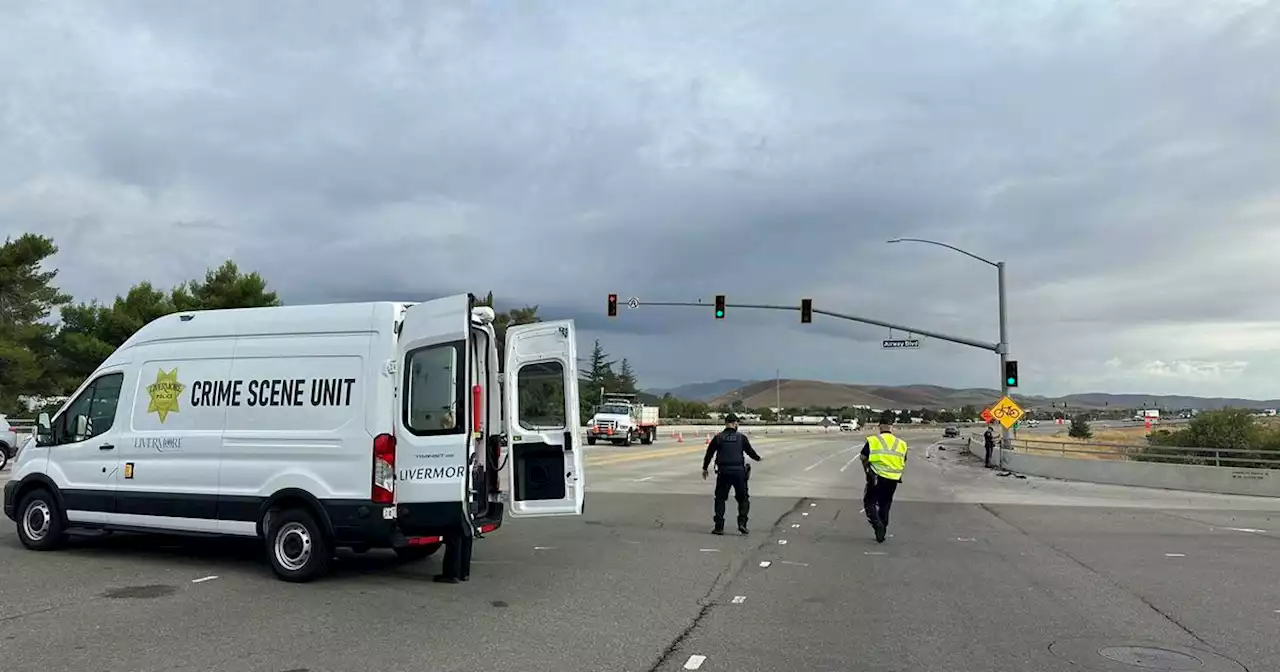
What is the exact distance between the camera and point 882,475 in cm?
1270

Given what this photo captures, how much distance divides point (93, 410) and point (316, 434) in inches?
134

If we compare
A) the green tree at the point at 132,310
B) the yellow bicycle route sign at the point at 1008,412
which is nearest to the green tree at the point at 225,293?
the green tree at the point at 132,310

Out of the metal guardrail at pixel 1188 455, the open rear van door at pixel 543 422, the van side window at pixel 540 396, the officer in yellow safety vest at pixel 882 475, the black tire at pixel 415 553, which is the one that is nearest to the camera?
the open rear van door at pixel 543 422

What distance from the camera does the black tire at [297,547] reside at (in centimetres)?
880

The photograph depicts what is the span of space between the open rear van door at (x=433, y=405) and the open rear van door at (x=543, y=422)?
3.68ft

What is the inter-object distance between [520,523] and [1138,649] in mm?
9067

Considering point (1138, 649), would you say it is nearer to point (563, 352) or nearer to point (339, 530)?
point (563, 352)

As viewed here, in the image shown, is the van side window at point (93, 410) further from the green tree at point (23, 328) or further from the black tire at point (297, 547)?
the green tree at point (23, 328)

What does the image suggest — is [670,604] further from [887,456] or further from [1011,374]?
[1011,374]

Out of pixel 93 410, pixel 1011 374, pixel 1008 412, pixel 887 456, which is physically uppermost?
pixel 1011 374

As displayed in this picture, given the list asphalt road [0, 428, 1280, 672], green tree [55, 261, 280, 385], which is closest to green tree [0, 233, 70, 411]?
green tree [55, 261, 280, 385]

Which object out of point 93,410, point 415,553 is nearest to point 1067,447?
point 415,553

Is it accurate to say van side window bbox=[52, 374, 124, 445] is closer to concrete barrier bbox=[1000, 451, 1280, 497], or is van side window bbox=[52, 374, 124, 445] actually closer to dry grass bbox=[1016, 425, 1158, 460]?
concrete barrier bbox=[1000, 451, 1280, 497]

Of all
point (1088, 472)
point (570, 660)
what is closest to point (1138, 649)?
point (570, 660)
